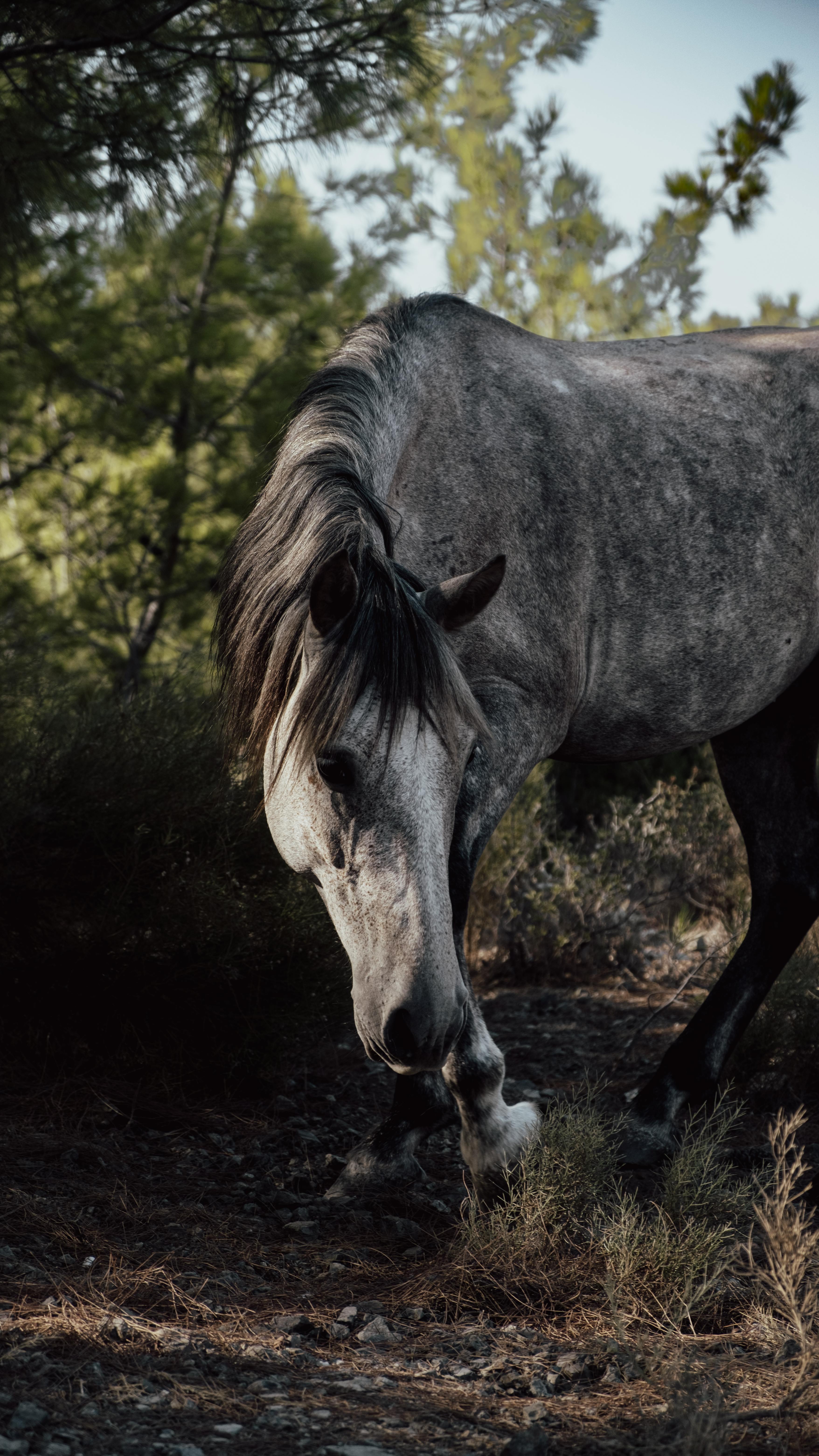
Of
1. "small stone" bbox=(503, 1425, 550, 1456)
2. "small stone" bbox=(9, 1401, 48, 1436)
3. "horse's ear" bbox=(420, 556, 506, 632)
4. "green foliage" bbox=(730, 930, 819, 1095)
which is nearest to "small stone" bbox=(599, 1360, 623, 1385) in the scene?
"small stone" bbox=(503, 1425, 550, 1456)

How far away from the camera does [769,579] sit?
314cm

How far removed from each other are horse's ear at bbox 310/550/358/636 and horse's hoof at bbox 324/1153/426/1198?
1400mm

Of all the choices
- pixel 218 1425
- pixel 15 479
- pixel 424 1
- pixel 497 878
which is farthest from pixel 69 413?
pixel 218 1425

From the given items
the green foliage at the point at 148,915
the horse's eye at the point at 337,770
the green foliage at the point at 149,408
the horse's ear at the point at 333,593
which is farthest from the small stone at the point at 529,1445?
the green foliage at the point at 149,408

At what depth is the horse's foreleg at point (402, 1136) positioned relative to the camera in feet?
8.91

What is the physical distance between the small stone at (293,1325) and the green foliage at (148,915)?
134cm

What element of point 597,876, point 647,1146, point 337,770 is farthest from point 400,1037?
point 597,876

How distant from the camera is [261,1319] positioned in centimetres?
204

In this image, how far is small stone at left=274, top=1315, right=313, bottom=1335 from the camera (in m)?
2.00

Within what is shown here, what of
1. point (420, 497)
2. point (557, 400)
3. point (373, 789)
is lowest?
point (373, 789)

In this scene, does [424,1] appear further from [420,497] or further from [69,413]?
[69,413]

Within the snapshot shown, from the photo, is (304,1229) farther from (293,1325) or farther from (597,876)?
(597,876)

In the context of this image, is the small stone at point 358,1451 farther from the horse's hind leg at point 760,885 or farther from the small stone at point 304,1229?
the horse's hind leg at point 760,885

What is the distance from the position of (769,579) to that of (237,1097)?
7.20ft
